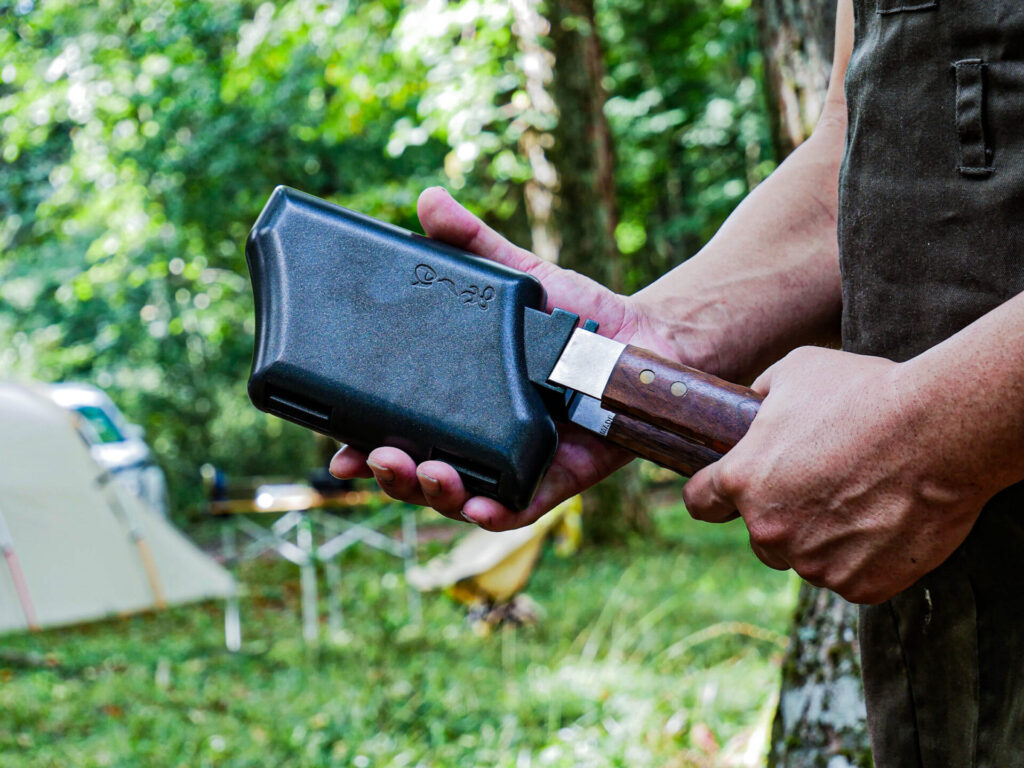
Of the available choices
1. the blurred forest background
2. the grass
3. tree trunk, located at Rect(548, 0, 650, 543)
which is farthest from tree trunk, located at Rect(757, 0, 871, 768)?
tree trunk, located at Rect(548, 0, 650, 543)

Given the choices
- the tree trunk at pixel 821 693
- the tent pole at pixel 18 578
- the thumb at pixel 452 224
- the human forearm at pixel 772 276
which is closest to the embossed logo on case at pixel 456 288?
the thumb at pixel 452 224

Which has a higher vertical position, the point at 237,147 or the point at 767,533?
the point at 767,533

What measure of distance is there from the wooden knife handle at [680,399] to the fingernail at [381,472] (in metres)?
0.29

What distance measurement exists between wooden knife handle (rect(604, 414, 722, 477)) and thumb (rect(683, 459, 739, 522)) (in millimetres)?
35

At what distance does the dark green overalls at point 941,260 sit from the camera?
34.5 inches

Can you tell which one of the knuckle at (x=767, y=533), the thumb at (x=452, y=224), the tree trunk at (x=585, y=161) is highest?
the thumb at (x=452, y=224)

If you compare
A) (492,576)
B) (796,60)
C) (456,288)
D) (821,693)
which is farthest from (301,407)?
(492,576)

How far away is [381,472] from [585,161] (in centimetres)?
704

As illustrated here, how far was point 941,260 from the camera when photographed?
923 mm

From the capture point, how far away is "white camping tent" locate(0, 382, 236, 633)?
6.60 m

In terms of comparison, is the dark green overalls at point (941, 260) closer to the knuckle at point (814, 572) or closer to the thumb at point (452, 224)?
the knuckle at point (814, 572)

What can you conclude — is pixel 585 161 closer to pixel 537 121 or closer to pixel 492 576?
pixel 537 121

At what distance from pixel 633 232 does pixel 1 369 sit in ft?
35.7

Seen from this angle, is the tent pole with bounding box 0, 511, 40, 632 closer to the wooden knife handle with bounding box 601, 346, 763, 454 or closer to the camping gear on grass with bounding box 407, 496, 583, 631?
the camping gear on grass with bounding box 407, 496, 583, 631
